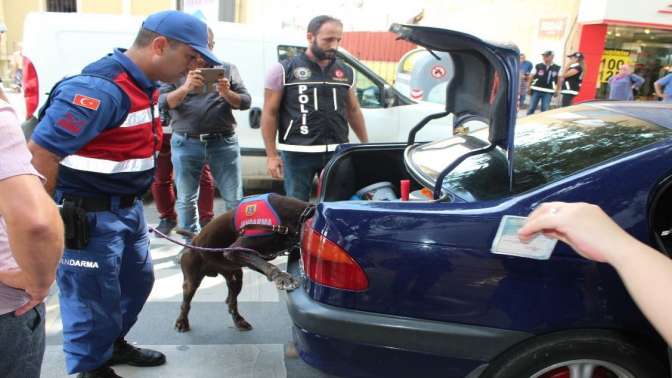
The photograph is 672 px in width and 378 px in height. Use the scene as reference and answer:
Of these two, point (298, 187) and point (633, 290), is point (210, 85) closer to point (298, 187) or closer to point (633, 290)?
point (298, 187)

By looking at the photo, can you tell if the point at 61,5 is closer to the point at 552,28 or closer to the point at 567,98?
the point at 552,28

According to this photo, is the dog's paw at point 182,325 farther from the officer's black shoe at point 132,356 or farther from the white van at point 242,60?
the white van at point 242,60

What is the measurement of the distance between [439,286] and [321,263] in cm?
43

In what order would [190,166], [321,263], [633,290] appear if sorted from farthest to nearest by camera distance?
[190,166]
[321,263]
[633,290]

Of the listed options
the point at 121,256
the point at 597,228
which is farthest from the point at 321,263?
the point at 597,228

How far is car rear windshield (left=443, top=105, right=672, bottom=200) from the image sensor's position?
202 centimetres

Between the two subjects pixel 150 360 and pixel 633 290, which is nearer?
pixel 633 290

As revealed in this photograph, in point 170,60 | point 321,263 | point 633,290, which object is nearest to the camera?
point 633,290

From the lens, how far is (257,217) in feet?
8.27

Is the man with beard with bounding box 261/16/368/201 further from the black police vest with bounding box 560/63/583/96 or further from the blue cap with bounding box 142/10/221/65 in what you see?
the black police vest with bounding box 560/63/583/96

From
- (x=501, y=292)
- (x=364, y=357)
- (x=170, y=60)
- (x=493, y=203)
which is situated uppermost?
(x=170, y=60)

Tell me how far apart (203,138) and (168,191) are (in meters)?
0.93

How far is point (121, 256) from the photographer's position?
2.30 m

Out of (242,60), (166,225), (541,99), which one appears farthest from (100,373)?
(541,99)
